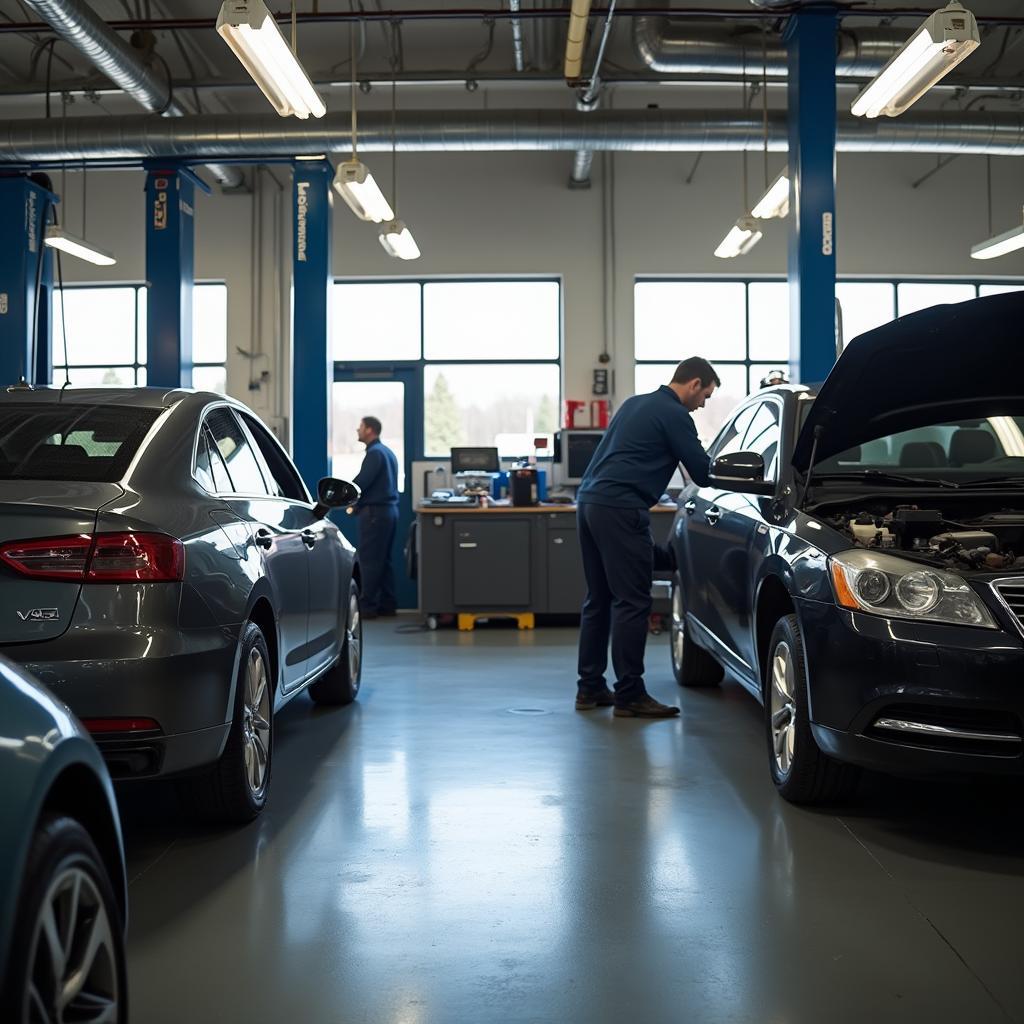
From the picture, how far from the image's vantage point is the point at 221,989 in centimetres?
245

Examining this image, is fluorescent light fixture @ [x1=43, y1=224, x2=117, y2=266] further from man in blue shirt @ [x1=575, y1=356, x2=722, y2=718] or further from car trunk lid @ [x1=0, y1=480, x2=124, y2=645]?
car trunk lid @ [x1=0, y1=480, x2=124, y2=645]

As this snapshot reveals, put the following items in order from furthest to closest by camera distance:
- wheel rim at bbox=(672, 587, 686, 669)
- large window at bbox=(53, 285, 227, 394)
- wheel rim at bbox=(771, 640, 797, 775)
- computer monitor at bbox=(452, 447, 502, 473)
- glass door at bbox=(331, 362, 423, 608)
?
large window at bbox=(53, 285, 227, 394)
glass door at bbox=(331, 362, 423, 608)
computer monitor at bbox=(452, 447, 502, 473)
wheel rim at bbox=(672, 587, 686, 669)
wheel rim at bbox=(771, 640, 797, 775)

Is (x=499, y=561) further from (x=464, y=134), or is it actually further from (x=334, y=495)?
Result: (x=334, y=495)

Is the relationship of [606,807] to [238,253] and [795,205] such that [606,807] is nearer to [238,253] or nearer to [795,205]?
[795,205]

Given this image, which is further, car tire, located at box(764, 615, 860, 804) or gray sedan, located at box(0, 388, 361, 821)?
car tire, located at box(764, 615, 860, 804)

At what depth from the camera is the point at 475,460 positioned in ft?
36.0

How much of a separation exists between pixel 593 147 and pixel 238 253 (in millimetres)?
5115

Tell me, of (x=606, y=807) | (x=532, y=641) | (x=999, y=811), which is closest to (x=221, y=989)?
(x=606, y=807)

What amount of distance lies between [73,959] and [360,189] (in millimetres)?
7574

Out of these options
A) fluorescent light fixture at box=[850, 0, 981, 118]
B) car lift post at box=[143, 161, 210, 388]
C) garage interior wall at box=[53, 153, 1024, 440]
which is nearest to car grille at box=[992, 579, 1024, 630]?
fluorescent light fixture at box=[850, 0, 981, 118]

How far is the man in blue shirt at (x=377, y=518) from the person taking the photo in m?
11.0

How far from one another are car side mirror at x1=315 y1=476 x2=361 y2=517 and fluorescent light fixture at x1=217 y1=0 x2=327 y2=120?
2307 mm

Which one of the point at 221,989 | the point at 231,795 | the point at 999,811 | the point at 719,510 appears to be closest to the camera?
the point at 221,989

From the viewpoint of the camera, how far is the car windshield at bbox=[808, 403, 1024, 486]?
179 inches
